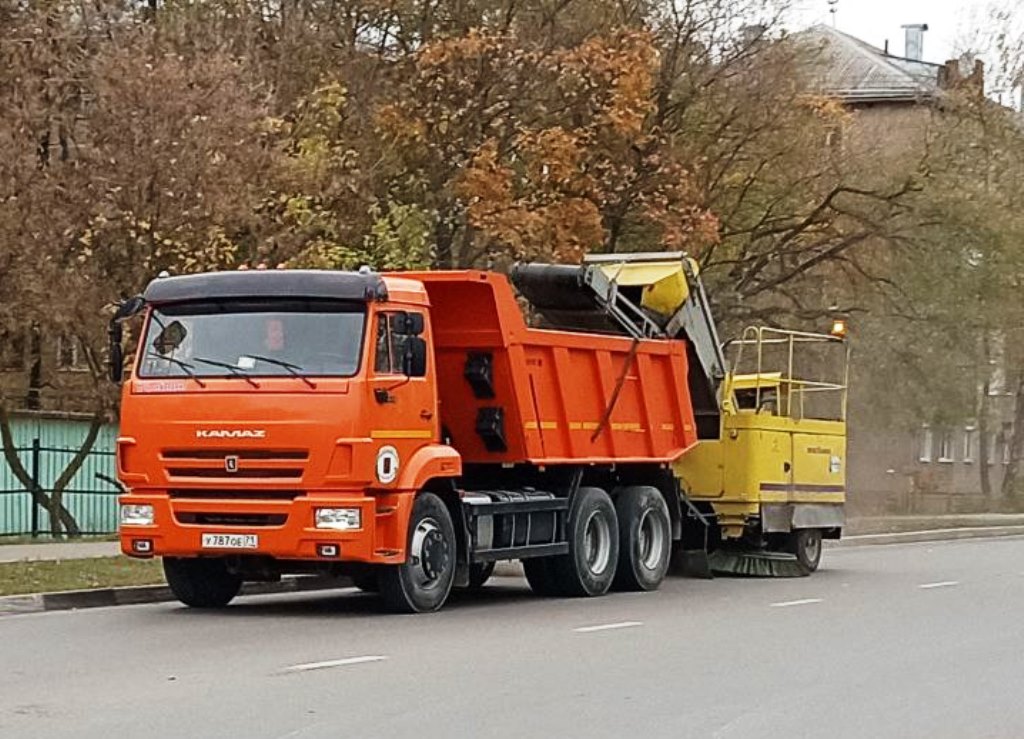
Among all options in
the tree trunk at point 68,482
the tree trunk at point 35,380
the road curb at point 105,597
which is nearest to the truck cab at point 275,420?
the road curb at point 105,597

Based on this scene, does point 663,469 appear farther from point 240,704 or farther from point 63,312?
point 240,704

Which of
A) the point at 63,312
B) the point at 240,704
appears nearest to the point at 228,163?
the point at 63,312

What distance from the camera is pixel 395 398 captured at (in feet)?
51.4

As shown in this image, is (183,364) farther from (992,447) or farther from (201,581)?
(992,447)

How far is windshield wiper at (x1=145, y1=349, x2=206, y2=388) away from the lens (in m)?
15.6

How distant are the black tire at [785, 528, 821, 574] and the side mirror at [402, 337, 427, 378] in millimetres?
7847

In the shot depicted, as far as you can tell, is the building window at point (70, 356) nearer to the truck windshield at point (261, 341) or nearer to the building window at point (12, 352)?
the building window at point (12, 352)

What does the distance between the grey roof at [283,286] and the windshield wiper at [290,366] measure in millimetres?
518

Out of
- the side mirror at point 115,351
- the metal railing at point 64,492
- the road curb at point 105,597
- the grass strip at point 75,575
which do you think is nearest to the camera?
the road curb at point 105,597

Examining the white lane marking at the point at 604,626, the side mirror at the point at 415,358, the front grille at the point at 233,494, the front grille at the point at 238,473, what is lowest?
the white lane marking at the point at 604,626

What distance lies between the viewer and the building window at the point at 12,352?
86.5 ft

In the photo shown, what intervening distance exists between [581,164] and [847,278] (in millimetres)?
8963

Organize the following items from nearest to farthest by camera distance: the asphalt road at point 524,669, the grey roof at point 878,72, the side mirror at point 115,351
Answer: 1. the asphalt road at point 524,669
2. the side mirror at point 115,351
3. the grey roof at point 878,72

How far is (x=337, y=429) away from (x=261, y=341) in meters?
1.08
